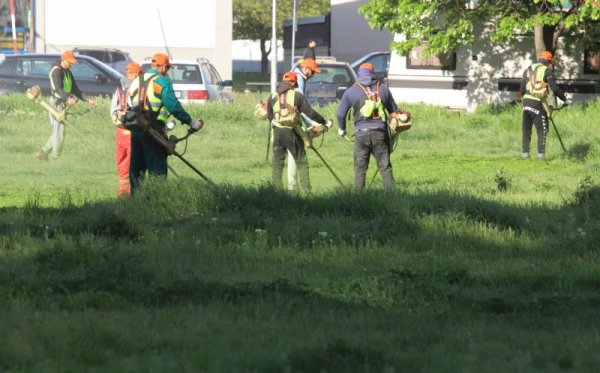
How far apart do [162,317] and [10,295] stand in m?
1.19

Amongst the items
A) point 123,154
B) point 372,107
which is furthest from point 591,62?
point 123,154

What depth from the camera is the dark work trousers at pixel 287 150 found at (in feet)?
48.1

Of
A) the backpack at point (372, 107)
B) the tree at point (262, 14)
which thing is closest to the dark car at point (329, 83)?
the backpack at point (372, 107)

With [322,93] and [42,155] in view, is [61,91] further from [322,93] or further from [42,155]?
[322,93]

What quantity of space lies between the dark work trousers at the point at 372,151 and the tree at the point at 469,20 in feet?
40.1

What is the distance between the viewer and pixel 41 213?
11.8 metres

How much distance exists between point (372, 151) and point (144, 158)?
274cm

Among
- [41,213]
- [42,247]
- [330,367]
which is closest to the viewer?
[330,367]

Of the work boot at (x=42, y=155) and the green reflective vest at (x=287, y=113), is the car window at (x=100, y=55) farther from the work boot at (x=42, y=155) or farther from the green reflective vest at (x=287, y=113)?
the green reflective vest at (x=287, y=113)

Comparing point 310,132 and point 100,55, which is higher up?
point 100,55

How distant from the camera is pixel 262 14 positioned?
70.1 meters

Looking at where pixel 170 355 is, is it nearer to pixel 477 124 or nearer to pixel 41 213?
pixel 41 213

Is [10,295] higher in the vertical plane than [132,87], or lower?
lower

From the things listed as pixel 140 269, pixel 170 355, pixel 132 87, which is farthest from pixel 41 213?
pixel 170 355
